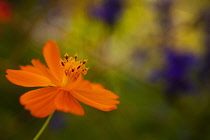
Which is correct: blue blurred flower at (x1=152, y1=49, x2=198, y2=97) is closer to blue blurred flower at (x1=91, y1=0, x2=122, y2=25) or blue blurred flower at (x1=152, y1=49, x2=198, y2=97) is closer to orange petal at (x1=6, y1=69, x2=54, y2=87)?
blue blurred flower at (x1=91, y1=0, x2=122, y2=25)

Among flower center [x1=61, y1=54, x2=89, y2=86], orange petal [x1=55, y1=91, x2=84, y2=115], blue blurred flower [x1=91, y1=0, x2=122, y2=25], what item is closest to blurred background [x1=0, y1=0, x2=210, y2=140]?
blue blurred flower [x1=91, y1=0, x2=122, y2=25]

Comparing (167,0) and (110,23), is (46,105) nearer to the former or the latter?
(110,23)

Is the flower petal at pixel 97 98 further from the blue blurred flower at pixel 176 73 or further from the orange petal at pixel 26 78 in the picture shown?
the blue blurred flower at pixel 176 73

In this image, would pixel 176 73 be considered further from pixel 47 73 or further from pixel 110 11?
pixel 47 73

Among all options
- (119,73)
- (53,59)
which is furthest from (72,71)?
(119,73)

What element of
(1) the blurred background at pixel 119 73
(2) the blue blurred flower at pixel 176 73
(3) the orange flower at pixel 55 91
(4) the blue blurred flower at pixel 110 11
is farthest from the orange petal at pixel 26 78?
(4) the blue blurred flower at pixel 110 11
